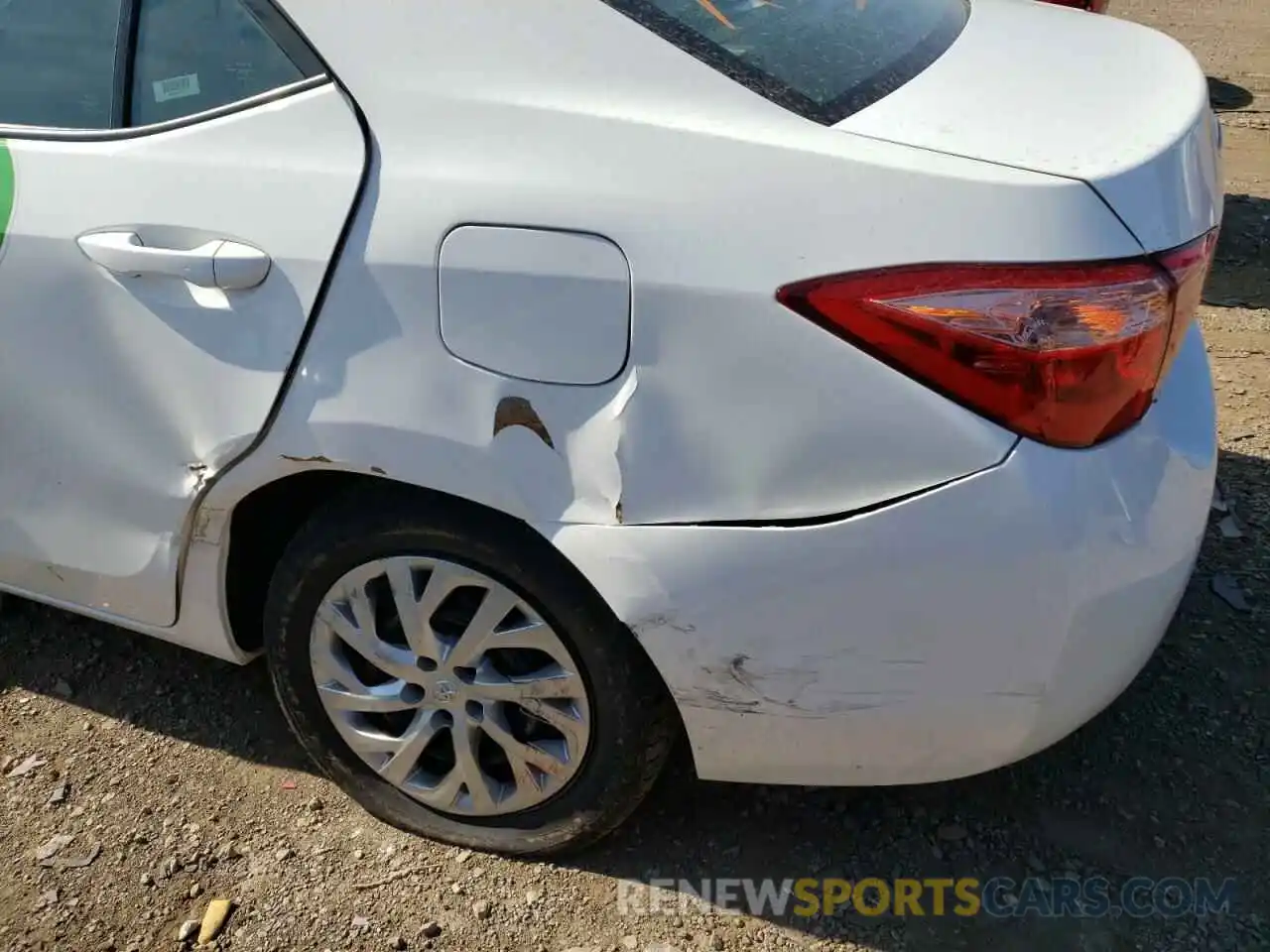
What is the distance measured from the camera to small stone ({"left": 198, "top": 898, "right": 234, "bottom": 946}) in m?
2.09

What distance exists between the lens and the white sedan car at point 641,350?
1.53 m

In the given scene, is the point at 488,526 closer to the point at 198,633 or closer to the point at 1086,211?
the point at 198,633

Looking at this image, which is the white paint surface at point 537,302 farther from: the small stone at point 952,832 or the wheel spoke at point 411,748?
the small stone at point 952,832

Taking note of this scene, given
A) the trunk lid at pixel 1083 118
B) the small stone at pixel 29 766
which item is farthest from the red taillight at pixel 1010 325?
the small stone at pixel 29 766

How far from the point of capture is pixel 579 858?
2.20 metres

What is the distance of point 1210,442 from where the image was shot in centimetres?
186

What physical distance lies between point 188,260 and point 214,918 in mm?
1196

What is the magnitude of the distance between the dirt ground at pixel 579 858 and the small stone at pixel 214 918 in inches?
0.7

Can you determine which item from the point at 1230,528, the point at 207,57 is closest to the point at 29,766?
the point at 207,57

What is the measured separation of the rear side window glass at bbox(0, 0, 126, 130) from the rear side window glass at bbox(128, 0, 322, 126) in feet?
0.23

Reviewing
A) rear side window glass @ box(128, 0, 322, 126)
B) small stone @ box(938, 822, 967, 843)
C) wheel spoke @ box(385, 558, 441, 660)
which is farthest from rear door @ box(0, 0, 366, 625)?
small stone @ box(938, 822, 967, 843)

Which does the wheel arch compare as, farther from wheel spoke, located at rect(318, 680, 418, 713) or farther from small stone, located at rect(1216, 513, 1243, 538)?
small stone, located at rect(1216, 513, 1243, 538)

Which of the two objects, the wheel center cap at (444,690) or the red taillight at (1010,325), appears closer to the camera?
the red taillight at (1010,325)

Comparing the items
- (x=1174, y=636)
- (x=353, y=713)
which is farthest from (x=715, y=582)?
(x=1174, y=636)
